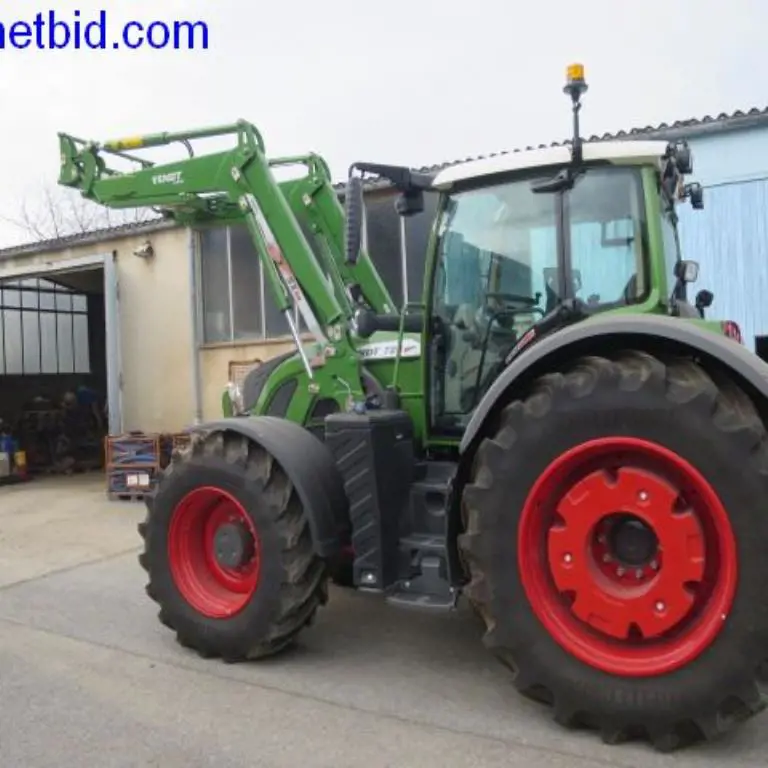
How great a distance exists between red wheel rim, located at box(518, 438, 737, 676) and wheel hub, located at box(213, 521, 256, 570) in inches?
→ 67.3

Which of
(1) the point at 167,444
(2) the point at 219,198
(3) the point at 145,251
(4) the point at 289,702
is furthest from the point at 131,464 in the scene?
(4) the point at 289,702

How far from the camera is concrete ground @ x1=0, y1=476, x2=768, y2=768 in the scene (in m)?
3.40

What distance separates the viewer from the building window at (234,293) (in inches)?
479

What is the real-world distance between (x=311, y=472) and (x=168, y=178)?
2.58m

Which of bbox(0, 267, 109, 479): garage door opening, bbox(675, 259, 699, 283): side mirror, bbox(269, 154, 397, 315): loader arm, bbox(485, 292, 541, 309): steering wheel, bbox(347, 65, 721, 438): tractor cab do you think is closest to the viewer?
bbox(347, 65, 721, 438): tractor cab

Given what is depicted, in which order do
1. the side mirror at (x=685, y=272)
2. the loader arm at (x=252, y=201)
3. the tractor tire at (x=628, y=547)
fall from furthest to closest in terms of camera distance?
1. the loader arm at (x=252, y=201)
2. the side mirror at (x=685, y=272)
3. the tractor tire at (x=628, y=547)

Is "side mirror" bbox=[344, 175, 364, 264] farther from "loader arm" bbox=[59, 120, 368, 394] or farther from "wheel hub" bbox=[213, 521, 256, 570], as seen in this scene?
"wheel hub" bbox=[213, 521, 256, 570]

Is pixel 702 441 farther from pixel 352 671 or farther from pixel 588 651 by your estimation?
pixel 352 671

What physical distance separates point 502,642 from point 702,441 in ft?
3.87

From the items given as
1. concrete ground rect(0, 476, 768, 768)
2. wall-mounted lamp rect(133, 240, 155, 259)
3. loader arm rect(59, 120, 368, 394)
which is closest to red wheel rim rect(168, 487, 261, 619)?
concrete ground rect(0, 476, 768, 768)

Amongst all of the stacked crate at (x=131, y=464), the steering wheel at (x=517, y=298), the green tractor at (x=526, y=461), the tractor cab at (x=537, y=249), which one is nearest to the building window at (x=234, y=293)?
the stacked crate at (x=131, y=464)

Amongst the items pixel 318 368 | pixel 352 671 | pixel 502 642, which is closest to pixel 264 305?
pixel 318 368

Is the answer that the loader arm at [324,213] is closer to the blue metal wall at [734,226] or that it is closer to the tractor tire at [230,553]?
the tractor tire at [230,553]

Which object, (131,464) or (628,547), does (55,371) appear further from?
(628,547)
